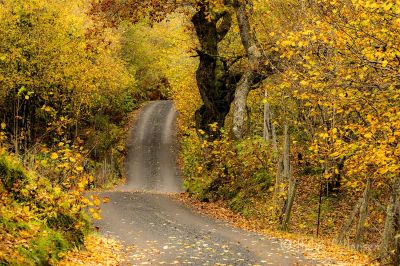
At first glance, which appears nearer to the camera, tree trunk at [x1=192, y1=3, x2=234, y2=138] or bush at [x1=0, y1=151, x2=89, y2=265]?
bush at [x1=0, y1=151, x2=89, y2=265]

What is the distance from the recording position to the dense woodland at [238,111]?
9.73 m

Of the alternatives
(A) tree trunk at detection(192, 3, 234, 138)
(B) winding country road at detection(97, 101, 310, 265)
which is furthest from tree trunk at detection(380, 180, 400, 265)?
(A) tree trunk at detection(192, 3, 234, 138)

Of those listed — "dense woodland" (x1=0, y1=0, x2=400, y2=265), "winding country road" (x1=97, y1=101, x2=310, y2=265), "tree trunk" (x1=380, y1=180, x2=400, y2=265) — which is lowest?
"winding country road" (x1=97, y1=101, x2=310, y2=265)

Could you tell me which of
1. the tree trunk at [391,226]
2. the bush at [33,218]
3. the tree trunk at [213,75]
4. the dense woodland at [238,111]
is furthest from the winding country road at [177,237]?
the tree trunk at [213,75]

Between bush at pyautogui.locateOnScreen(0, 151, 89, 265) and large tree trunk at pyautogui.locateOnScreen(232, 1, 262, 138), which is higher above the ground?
large tree trunk at pyautogui.locateOnScreen(232, 1, 262, 138)

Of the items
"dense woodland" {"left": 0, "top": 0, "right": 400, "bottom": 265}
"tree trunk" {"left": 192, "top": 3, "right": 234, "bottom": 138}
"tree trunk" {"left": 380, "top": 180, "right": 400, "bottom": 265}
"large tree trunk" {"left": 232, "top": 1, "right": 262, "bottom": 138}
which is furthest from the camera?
"tree trunk" {"left": 192, "top": 3, "right": 234, "bottom": 138}

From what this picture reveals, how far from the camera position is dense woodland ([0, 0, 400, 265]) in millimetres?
9727

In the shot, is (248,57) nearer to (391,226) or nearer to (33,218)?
(391,226)

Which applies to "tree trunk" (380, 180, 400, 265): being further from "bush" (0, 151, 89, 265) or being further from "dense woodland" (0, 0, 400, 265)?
"bush" (0, 151, 89, 265)

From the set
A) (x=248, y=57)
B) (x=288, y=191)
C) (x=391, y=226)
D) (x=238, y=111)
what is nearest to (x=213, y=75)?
(x=248, y=57)

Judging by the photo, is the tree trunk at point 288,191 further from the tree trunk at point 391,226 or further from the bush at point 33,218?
the bush at point 33,218

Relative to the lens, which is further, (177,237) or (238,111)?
(238,111)

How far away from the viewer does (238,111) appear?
1934 cm

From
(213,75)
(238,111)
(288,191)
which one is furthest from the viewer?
(213,75)
